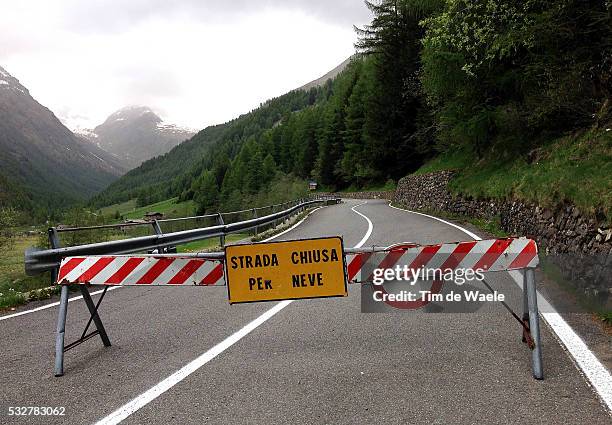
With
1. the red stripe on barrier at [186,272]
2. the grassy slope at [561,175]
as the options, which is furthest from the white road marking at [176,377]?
the grassy slope at [561,175]

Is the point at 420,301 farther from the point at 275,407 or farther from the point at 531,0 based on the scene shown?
the point at 531,0

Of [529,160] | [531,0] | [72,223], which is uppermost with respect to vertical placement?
[531,0]

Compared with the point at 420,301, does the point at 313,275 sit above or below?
above

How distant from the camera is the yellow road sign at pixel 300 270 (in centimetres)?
454

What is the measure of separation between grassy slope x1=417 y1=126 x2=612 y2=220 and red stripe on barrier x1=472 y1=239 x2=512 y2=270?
3402 millimetres

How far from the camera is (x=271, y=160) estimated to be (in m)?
105

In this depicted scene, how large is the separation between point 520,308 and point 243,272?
12.5ft

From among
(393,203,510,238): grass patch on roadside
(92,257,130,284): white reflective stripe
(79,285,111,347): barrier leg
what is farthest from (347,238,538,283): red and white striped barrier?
(393,203,510,238): grass patch on roadside

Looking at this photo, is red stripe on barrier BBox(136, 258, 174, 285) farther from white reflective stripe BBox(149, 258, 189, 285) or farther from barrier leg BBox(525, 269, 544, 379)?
barrier leg BBox(525, 269, 544, 379)

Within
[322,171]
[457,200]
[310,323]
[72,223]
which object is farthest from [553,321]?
[322,171]

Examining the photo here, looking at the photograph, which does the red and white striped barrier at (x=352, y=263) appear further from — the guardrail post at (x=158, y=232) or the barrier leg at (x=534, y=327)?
the guardrail post at (x=158, y=232)

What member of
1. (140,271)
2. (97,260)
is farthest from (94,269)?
(140,271)

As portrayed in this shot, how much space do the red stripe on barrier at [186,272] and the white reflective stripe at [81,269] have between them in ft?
2.70

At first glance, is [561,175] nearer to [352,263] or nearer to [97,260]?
[352,263]
